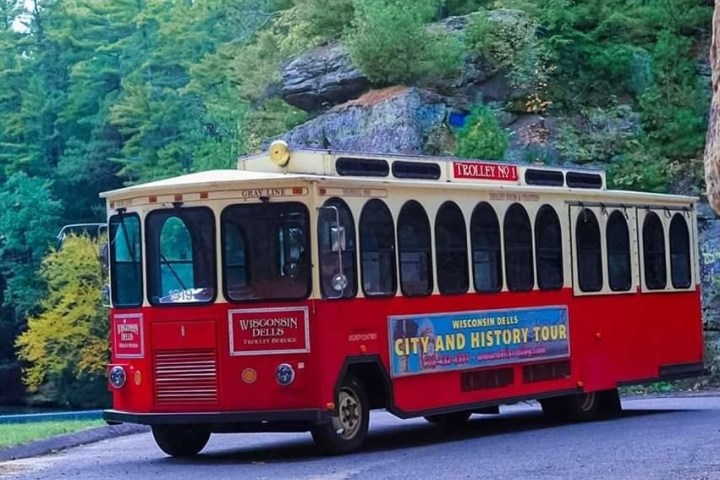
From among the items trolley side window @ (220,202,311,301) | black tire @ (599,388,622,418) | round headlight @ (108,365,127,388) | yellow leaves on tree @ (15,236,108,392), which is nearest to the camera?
trolley side window @ (220,202,311,301)

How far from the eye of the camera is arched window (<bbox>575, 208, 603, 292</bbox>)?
18812 mm

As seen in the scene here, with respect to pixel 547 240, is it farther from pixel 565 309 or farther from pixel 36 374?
pixel 36 374

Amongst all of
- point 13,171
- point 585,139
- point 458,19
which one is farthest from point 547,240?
point 13,171

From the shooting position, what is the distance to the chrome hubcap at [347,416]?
14938 millimetres

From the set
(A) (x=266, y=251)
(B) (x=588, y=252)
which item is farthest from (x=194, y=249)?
(B) (x=588, y=252)

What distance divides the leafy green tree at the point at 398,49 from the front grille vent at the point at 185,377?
19005 millimetres

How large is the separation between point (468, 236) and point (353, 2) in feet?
66.4

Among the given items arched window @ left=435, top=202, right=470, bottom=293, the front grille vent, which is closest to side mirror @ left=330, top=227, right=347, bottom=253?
the front grille vent

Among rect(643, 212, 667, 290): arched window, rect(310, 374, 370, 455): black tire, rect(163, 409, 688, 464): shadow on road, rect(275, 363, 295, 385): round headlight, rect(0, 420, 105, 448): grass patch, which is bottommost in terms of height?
rect(163, 409, 688, 464): shadow on road

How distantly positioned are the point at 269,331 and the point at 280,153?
217 cm

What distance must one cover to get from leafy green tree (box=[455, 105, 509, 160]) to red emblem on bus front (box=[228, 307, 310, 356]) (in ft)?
53.9

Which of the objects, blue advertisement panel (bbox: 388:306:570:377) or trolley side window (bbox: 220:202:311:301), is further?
blue advertisement panel (bbox: 388:306:570:377)

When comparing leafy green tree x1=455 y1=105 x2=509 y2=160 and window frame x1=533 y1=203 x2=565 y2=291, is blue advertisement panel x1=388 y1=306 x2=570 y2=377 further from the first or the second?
leafy green tree x1=455 y1=105 x2=509 y2=160

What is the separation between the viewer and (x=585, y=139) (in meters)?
33.1
